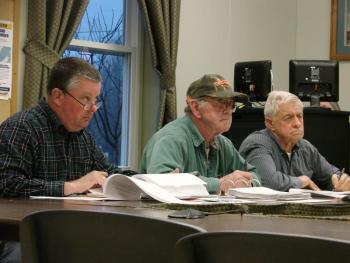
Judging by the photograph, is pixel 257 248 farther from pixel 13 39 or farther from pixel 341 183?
pixel 13 39

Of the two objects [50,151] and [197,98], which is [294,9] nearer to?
[197,98]

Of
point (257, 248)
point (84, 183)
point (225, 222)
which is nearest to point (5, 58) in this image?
point (84, 183)

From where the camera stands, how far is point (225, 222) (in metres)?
1.62

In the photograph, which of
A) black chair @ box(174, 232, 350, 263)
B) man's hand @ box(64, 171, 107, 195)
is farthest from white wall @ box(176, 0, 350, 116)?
black chair @ box(174, 232, 350, 263)

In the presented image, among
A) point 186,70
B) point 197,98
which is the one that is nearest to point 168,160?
point 197,98

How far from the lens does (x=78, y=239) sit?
115cm

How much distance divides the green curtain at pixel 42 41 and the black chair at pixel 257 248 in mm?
3099

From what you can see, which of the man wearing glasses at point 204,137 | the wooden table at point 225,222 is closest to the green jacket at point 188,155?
the man wearing glasses at point 204,137

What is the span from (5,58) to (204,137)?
4.60 ft

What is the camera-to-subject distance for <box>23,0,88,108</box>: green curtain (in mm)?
3873

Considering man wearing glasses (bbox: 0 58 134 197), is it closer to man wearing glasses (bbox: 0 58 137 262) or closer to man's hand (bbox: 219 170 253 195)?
man wearing glasses (bbox: 0 58 137 262)

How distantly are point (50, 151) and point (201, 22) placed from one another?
10.1 feet

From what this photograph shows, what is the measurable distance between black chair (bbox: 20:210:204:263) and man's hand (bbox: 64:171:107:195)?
3.69ft

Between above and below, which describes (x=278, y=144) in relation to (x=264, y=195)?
above
